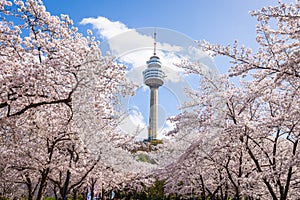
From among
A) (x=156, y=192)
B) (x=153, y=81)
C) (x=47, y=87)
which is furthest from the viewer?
(x=153, y=81)

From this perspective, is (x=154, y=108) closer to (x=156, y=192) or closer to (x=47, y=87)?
(x=156, y=192)

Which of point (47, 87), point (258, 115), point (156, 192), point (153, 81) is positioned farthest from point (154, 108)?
point (47, 87)

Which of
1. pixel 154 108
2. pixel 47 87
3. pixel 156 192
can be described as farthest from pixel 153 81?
pixel 47 87

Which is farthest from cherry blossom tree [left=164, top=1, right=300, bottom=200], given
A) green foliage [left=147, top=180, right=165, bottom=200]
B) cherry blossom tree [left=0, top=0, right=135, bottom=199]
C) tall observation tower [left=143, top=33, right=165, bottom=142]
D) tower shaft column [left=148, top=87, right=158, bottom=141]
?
tall observation tower [left=143, top=33, right=165, bottom=142]

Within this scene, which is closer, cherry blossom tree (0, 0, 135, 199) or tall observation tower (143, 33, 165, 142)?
cherry blossom tree (0, 0, 135, 199)

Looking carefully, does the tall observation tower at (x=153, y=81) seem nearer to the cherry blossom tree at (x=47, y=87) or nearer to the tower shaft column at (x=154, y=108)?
the tower shaft column at (x=154, y=108)

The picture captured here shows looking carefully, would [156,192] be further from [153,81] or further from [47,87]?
[153,81]

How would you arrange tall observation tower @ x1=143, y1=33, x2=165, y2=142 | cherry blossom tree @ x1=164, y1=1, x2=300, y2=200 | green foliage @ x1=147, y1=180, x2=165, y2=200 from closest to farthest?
cherry blossom tree @ x1=164, y1=1, x2=300, y2=200
green foliage @ x1=147, y1=180, x2=165, y2=200
tall observation tower @ x1=143, y1=33, x2=165, y2=142

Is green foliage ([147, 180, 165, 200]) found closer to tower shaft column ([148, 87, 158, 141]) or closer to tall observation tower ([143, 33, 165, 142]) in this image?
tower shaft column ([148, 87, 158, 141])

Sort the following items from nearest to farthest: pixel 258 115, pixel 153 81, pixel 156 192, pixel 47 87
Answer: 1. pixel 47 87
2. pixel 258 115
3. pixel 156 192
4. pixel 153 81

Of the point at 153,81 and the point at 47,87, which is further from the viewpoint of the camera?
the point at 153,81

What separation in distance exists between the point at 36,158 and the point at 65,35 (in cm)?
398

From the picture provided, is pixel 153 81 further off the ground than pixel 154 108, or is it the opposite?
pixel 153 81

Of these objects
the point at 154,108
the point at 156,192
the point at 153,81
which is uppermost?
the point at 153,81
